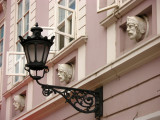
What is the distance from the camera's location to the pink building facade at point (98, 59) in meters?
10.7

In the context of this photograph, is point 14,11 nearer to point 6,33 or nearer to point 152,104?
point 6,33

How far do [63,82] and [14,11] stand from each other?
5.51 meters

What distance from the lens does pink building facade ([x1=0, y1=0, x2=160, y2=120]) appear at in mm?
10719

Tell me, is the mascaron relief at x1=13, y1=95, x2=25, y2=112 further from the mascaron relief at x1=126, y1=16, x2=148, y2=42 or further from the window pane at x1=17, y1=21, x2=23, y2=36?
the mascaron relief at x1=126, y1=16, x2=148, y2=42

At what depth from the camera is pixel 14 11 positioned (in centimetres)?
1933

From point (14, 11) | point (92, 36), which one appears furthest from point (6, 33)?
point (92, 36)

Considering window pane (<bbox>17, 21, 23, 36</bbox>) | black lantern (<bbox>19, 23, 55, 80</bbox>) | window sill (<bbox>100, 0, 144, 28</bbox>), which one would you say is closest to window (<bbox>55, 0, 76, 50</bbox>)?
window sill (<bbox>100, 0, 144, 28</bbox>)

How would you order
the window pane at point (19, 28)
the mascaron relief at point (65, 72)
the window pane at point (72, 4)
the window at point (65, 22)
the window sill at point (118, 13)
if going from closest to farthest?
the window sill at point (118, 13)
the mascaron relief at point (65, 72)
the window at point (65, 22)
the window pane at point (72, 4)
the window pane at point (19, 28)

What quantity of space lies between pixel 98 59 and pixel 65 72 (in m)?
1.60

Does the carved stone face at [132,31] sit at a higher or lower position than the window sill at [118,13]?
lower

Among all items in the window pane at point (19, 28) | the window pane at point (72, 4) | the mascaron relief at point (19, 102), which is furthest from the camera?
Answer: the window pane at point (19, 28)

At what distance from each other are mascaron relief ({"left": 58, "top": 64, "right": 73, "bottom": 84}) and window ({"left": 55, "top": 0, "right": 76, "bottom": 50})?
712 millimetres

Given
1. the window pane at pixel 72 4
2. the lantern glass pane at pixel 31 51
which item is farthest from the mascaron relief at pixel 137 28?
the window pane at pixel 72 4

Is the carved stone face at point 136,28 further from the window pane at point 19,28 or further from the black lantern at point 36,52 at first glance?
the window pane at point 19,28
